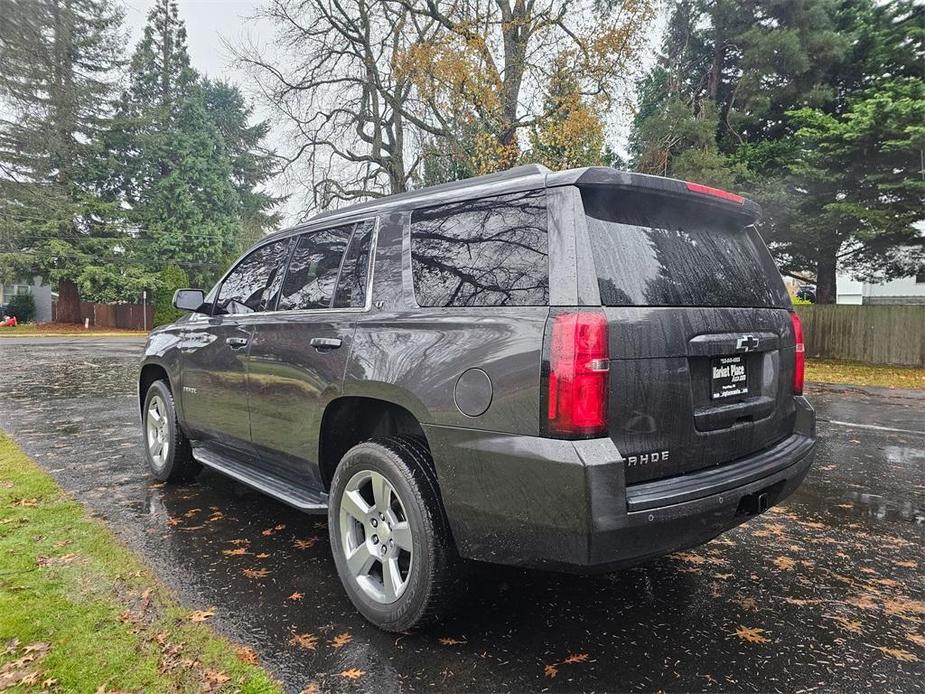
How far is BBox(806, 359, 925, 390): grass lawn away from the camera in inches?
523

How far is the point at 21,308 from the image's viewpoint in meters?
37.0

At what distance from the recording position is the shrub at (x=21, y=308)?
36844 mm

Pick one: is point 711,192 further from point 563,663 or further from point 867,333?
point 867,333

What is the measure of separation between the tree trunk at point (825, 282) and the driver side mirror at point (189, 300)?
18659 millimetres

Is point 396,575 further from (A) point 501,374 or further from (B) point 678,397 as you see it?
(B) point 678,397

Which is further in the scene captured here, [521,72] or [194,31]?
[194,31]

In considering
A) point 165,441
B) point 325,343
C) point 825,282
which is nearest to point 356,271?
point 325,343

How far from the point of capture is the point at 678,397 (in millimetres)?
2430

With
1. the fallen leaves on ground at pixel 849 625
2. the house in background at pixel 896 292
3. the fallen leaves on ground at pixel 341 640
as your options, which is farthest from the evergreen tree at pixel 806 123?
the fallen leaves on ground at pixel 341 640

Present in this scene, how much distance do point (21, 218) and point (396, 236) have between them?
37046 mm

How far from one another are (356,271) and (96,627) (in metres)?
2.06

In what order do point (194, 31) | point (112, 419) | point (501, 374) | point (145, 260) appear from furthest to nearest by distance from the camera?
point (194, 31), point (145, 260), point (112, 419), point (501, 374)

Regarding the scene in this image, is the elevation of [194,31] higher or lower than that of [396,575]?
higher

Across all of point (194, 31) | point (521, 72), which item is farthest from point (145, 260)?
point (521, 72)
